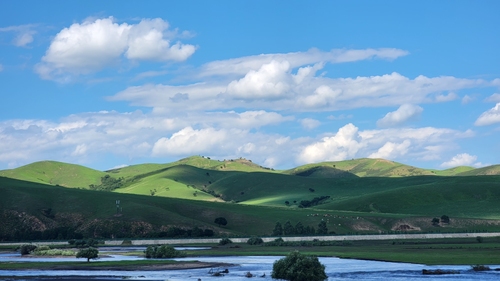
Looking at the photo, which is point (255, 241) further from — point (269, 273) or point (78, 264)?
point (269, 273)

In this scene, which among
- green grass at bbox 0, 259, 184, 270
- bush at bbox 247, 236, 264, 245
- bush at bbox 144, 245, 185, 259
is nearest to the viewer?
green grass at bbox 0, 259, 184, 270

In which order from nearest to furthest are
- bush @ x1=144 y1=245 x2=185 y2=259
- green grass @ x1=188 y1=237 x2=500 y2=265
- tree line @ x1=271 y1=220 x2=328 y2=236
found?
green grass @ x1=188 y1=237 x2=500 y2=265 → bush @ x1=144 y1=245 x2=185 y2=259 → tree line @ x1=271 y1=220 x2=328 y2=236

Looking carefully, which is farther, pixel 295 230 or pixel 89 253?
pixel 295 230

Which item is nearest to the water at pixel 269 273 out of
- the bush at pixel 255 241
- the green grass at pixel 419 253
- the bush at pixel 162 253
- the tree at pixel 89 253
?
the green grass at pixel 419 253

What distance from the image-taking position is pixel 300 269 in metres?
74.9

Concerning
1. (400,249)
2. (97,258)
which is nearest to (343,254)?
(400,249)

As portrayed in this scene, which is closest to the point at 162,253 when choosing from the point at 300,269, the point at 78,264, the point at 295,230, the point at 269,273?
the point at 78,264

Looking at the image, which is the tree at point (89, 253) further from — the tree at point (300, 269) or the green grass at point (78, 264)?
the tree at point (300, 269)

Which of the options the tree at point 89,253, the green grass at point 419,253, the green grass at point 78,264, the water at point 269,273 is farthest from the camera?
the tree at point 89,253

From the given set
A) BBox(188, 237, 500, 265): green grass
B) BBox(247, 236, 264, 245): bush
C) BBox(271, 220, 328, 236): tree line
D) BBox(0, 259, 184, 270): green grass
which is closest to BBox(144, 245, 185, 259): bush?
BBox(188, 237, 500, 265): green grass

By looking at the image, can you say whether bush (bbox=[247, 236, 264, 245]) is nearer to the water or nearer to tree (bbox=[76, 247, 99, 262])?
tree (bbox=[76, 247, 99, 262])

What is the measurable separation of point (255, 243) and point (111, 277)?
7677 centimetres

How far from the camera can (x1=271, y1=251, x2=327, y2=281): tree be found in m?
74.0

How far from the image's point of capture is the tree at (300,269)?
74.0m
